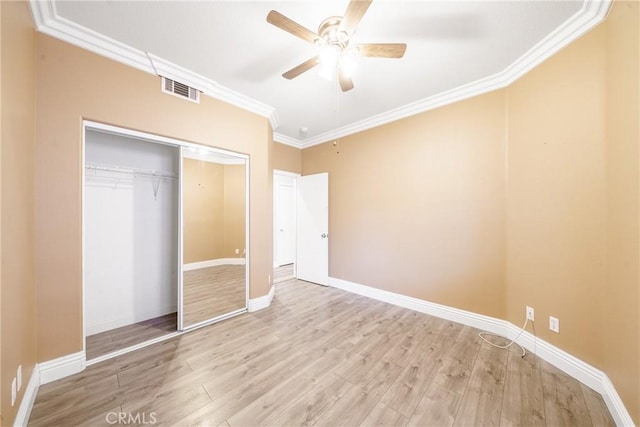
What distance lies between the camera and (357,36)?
1955 mm

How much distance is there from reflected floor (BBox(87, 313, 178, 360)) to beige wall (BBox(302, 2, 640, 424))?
8.93ft

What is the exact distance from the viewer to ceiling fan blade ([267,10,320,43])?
4.49 feet

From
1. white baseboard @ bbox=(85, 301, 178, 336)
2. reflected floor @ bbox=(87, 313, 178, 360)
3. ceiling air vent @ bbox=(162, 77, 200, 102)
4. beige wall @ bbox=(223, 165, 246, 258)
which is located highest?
ceiling air vent @ bbox=(162, 77, 200, 102)

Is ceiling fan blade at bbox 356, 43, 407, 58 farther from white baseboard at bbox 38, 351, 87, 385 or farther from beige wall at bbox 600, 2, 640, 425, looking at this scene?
white baseboard at bbox 38, 351, 87, 385

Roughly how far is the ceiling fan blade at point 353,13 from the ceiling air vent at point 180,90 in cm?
190

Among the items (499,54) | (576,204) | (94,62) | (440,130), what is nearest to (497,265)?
(576,204)

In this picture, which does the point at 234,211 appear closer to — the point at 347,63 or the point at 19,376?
the point at 19,376

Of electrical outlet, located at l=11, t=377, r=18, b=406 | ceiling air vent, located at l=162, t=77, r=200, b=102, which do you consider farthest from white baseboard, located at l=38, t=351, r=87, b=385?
ceiling air vent, located at l=162, t=77, r=200, b=102

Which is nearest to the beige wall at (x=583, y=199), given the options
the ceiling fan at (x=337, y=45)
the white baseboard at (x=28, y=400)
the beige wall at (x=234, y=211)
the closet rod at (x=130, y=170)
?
the ceiling fan at (x=337, y=45)

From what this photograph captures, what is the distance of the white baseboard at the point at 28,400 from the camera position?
4.40 feet

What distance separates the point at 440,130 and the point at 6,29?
371cm

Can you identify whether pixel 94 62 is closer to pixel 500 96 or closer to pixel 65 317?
pixel 65 317

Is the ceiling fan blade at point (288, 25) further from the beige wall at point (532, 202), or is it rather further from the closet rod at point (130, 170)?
the closet rod at point (130, 170)

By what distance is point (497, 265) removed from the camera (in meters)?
2.52
